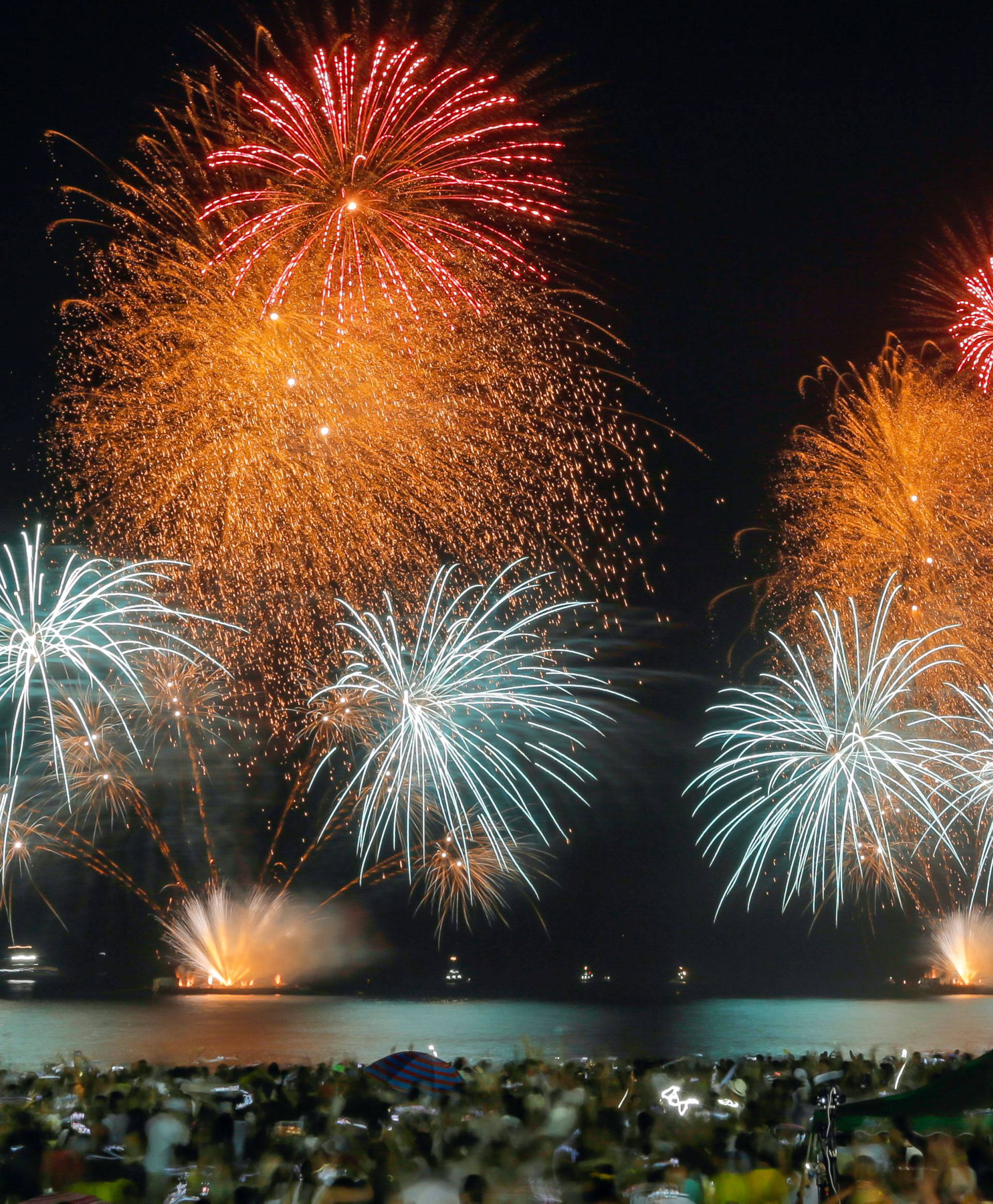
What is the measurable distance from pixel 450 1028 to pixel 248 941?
25399 millimetres

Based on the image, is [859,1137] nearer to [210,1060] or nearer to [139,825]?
[210,1060]

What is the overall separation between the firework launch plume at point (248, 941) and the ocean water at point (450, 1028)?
2.33 metres

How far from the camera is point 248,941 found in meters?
89.2

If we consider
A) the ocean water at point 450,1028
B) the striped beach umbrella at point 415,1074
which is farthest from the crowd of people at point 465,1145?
the ocean water at point 450,1028

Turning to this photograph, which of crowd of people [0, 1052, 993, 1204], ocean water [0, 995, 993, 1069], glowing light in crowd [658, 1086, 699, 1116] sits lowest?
ocean water [0, 995, 993, 1069]

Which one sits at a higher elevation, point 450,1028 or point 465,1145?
point 465,1145

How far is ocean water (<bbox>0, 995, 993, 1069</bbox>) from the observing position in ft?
168

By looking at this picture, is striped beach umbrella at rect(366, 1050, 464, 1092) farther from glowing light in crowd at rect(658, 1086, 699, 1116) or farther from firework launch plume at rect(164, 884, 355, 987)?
firework launch plume at rect(164, 884, 355, 987)

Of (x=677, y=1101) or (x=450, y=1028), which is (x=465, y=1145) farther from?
(x=450, y=1028)

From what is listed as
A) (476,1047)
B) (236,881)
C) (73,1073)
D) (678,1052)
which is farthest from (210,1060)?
(236,881)

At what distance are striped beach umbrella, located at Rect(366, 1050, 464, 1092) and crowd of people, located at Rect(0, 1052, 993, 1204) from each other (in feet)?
0.48

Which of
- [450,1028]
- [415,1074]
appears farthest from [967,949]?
[415,1074]

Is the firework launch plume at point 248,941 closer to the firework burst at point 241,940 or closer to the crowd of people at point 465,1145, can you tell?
the firework burst at point 241,940

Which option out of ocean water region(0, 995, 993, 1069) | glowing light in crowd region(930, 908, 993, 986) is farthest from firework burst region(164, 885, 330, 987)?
glowing light in crowd region(930, 908, 993, 986)
